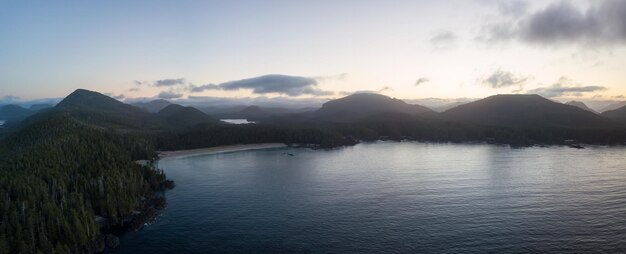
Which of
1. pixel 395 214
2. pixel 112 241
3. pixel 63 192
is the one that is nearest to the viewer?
pixel 112 241

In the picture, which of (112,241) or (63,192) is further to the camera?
(63,192)

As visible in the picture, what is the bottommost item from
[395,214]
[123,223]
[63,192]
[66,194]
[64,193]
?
[123,223]

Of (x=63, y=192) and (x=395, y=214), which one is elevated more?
(x=63, y=192)

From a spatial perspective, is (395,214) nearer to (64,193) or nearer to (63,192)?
(63,192)

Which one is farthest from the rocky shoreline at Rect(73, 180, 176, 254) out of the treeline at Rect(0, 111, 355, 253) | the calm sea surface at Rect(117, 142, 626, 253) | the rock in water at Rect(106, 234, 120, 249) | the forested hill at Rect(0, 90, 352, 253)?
the calm sea surface at Rect(117, 142, 626, 253)

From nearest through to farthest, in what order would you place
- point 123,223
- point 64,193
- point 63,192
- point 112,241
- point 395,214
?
point 112,241 < point 123,223 < point 63,192 < point 64,193 < point 395,214

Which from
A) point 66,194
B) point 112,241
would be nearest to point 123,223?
point 112,241

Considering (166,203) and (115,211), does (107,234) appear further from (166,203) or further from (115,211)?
(166,203)

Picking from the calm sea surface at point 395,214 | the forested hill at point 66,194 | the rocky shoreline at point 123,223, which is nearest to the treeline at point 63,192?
the forested hill at point 66,194

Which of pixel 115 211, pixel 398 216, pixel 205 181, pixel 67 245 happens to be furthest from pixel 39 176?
pixel 398 216
